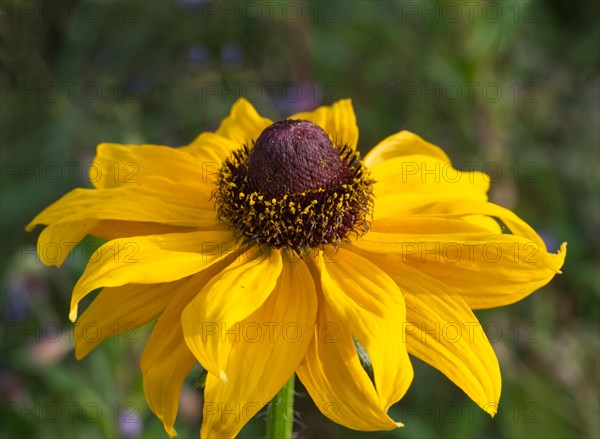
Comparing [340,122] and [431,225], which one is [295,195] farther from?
[340,122]

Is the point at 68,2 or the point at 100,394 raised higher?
the point at 68,2

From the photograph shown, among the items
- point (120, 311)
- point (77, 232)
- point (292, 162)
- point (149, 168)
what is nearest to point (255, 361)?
point (120, 311)

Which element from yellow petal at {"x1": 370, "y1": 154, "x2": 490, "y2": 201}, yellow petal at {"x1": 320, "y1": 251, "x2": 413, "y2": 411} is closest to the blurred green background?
yellow petal at {"x1": 370, "y1": 154, "x2": 490, "y2": 201}

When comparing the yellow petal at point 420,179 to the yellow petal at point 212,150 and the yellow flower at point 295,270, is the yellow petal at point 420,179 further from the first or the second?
the yellow petal at point 212,150

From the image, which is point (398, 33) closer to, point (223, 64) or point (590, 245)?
point (223, 64)

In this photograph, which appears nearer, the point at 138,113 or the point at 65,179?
the point at 65,179

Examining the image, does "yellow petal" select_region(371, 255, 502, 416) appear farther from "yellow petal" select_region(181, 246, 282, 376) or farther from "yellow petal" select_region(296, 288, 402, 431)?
"yellow petal" select_region(181, 246, 282, 376)

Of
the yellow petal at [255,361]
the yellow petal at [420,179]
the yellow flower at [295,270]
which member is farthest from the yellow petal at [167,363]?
the yellow petal at [420,179]

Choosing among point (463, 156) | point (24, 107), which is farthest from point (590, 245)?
point (24, 107)
